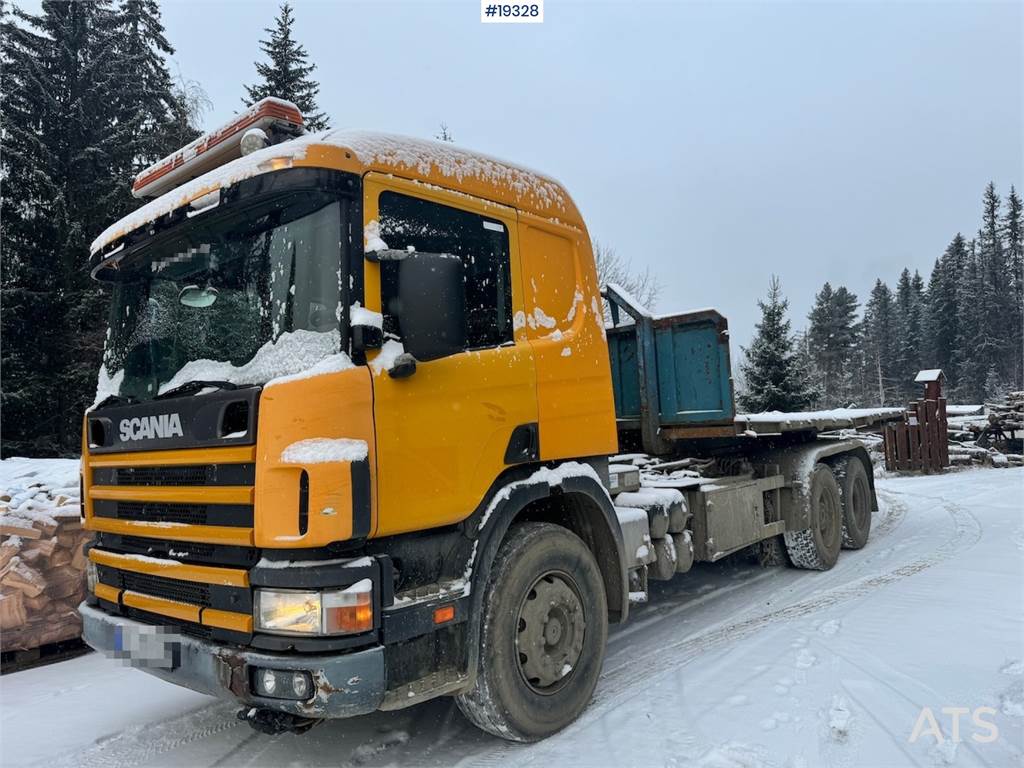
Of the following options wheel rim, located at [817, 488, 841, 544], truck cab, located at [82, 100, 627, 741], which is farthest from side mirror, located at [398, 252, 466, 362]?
wheel rim, located at [817, 488, 841, 544]

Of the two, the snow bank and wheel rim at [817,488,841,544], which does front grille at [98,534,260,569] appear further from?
wheel rim at [817,488,841,544]

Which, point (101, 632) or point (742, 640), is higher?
point (101, 632)

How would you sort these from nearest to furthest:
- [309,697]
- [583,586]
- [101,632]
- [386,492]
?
[309,697] → [386,492] → [101,632] → [583,586]

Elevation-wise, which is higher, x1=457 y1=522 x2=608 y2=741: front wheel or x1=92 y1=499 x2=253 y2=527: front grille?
x1=92 y1=499 x2=253 y2=527: front grille

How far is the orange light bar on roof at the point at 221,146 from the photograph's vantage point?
3.57m

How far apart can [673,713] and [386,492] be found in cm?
210

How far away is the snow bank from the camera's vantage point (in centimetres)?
262

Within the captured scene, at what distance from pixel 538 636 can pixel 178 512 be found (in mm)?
1876

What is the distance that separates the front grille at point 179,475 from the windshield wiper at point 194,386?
1.09 feet

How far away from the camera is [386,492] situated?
2.83 metres

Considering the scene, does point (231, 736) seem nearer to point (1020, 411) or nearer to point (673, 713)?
point (673, 713)

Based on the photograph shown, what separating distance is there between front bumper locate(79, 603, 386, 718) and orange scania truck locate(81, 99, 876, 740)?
0.01 m

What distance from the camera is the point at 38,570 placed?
5043mm

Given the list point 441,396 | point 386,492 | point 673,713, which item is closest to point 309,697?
point 386,492
